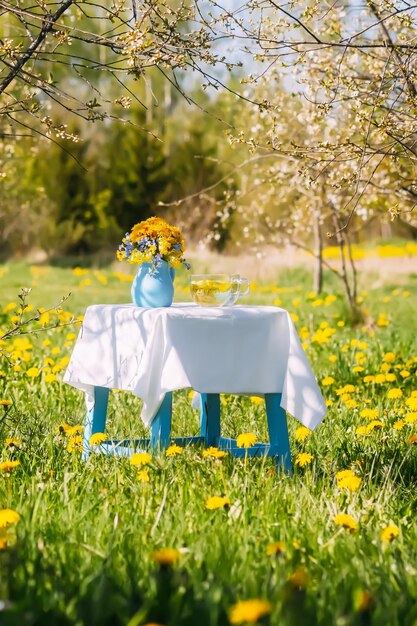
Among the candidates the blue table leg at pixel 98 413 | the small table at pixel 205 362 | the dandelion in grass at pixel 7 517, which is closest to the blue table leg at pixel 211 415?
the small table at pixel 205 362

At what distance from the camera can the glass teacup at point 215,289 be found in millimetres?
4723

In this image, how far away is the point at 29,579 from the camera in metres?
2.51

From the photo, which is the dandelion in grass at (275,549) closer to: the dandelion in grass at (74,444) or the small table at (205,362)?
the small table at (205,362)

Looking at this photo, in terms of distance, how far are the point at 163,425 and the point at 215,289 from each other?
81 centimetres

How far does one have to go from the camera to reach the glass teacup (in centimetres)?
472

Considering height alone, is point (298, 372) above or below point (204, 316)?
below

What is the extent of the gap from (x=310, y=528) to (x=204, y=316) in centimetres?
142

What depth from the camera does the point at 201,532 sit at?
3.03 m

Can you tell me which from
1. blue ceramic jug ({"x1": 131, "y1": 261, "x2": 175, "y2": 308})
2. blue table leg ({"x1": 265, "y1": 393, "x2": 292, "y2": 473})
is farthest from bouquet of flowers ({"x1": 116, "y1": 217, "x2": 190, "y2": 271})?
blue table leg ({"x1": 265, "y1": 393, "x2": 292, "y2": 473})

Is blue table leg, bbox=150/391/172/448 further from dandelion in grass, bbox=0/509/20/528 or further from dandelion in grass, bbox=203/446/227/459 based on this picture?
dandelion in grass, bbox=0/509/20/528

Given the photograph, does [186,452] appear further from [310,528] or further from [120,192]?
[120,192]

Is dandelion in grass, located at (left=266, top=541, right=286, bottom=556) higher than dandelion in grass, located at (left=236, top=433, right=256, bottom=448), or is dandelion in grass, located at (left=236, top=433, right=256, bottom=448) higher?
dandelion in grass, located at (left=266, top=541, right=286, bottom=556)

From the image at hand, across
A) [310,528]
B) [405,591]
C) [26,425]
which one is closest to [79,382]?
[26,425]

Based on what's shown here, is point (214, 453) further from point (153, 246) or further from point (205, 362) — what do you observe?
point (153, 246)
